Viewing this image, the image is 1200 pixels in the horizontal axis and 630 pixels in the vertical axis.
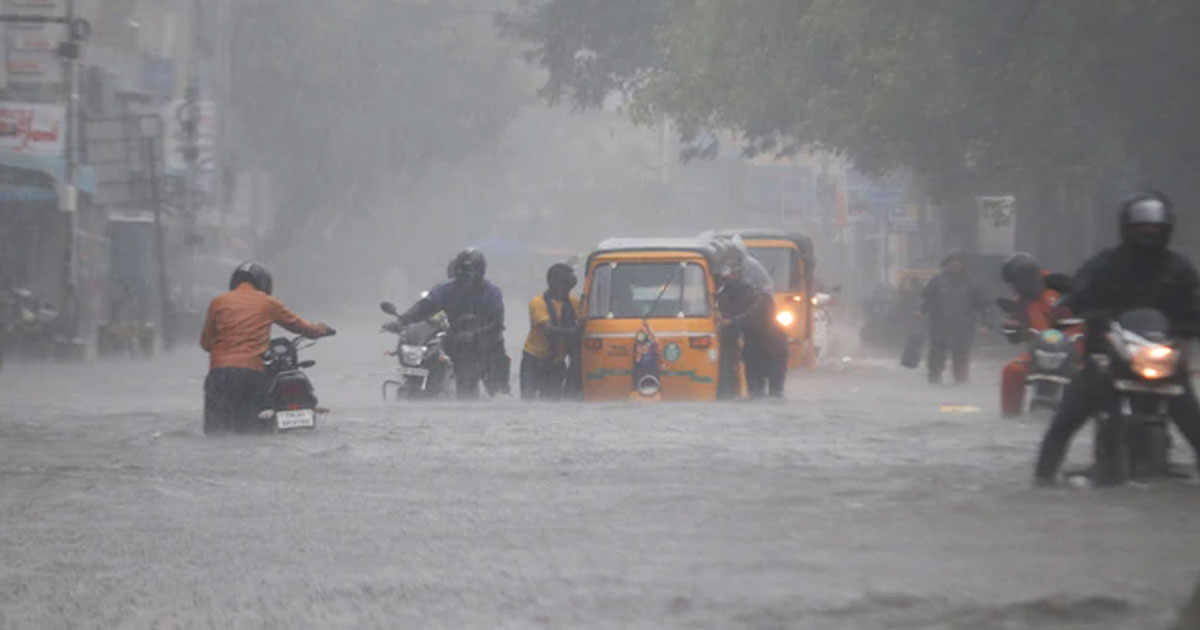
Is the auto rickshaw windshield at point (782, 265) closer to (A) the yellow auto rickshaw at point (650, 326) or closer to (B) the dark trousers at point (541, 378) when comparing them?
(A) the yellow auto rickshaw at point (650, 326)

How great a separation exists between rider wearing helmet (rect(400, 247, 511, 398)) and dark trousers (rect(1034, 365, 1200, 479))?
31.9 feet

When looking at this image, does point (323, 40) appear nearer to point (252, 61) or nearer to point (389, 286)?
point (252, 61)

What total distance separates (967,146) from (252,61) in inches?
1415

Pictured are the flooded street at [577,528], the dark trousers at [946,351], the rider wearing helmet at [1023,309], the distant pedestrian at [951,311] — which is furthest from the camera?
the dark trousers at [946,351]

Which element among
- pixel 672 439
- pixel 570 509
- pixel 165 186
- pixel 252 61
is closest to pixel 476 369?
pixel 672 439

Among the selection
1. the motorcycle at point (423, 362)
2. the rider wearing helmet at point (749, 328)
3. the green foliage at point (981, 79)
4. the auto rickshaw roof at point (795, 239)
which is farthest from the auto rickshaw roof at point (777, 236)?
the motorcycle at point (423, 362)

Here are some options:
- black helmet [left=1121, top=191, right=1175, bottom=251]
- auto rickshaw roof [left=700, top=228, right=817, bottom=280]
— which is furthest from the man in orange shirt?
auto rickshaw roof [left=700, top=228, right=817, bottom=280]

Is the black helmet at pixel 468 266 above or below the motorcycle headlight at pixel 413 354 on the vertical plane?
above

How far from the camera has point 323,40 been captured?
65688 mm

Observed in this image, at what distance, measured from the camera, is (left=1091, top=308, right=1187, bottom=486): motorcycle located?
10148 mm

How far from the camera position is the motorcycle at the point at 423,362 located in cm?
1980

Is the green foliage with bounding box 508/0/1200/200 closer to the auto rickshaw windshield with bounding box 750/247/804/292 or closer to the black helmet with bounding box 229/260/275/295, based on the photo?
the auto rickshaw windshield with bounding box 750/247/804/292

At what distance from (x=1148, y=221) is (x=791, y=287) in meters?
19.8

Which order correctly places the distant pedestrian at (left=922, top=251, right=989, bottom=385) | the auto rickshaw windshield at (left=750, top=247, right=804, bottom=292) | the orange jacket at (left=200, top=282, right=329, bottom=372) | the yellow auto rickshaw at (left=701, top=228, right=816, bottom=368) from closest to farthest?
the orange jacket at (left=200, top=282, right=329, bottom=372)
the distant pedestrian at (left=922, top=251, right=989, bottom=385)
the yellow auto rickshaw at (left=701, top=228, right=816, bottom=368)
the auto rickshaw windshield at (left=750, top=247, right=804, bottom=292)
